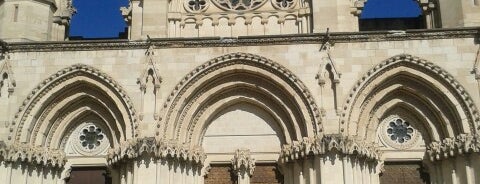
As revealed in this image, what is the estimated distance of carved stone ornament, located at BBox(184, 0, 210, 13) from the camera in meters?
14.4

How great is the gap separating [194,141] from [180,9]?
3072 mm

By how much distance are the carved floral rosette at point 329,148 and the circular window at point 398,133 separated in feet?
1.85

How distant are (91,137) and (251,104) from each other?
3463 millimetres

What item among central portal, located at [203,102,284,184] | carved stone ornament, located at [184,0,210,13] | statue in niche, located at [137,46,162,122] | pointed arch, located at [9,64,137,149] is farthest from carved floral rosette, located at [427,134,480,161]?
pointed arch, located at [9,64,137,149]

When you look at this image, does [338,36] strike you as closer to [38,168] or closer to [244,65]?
[244,65]

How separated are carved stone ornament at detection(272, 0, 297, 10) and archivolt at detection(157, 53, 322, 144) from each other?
1.77 metres

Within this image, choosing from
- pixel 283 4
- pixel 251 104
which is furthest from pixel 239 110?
pixel 283 4

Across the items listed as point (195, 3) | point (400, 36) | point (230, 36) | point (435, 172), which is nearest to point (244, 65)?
point (230, 36)

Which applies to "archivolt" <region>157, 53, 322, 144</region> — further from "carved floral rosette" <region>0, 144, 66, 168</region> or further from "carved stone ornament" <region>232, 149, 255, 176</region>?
"carved floral rosette" <region>0, 144, 66, 168</region>

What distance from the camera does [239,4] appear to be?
14.4 metres

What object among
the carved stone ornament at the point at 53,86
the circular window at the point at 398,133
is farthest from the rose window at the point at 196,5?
the circular window at the point at 398,133

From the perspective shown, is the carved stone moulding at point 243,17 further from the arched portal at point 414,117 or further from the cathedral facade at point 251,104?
the arched portal at point 414,117

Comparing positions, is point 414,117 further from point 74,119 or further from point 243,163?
point 74,119

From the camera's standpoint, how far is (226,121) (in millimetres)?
13547
